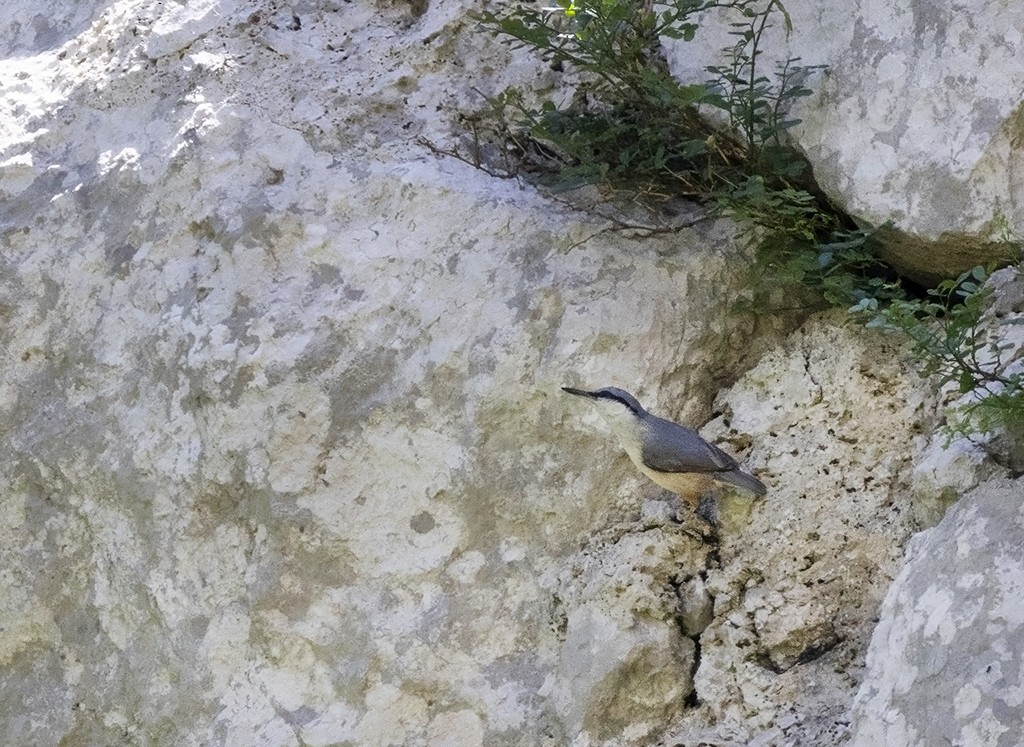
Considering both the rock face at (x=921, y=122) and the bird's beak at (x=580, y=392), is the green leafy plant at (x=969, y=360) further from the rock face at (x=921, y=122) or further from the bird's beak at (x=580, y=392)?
the bird's beak at (x=580, y=392)

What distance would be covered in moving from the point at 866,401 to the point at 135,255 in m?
2.67

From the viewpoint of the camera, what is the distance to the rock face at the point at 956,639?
290cm

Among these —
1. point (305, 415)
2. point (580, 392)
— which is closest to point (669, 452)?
point (580, 392)

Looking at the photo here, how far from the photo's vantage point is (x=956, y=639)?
10.00 ft

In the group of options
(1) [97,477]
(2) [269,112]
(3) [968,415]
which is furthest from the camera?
(2) [269,112]

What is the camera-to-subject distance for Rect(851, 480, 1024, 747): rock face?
2902mm

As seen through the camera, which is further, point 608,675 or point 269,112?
point 269,112

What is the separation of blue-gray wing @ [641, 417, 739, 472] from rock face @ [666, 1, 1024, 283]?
0.89m

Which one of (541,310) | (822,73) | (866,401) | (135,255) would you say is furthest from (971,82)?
(135,255)

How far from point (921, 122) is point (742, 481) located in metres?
1.27

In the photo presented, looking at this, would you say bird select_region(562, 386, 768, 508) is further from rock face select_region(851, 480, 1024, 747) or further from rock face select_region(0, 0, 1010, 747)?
rock face select_region(851, 480, 1024, 747)

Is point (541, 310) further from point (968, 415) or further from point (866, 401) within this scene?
point (968, 415)

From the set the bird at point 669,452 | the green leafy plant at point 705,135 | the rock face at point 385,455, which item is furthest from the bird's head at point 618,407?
the green leafy plant at point 705,135

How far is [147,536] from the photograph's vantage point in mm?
4344
